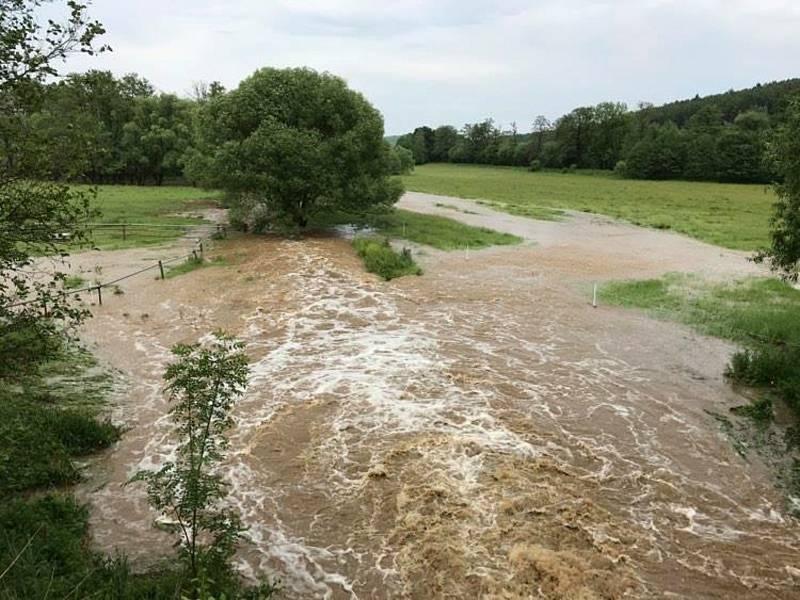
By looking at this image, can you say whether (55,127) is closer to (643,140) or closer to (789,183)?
(789,183)

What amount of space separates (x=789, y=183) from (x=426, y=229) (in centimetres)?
2547

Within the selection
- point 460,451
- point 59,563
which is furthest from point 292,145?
point 59,563

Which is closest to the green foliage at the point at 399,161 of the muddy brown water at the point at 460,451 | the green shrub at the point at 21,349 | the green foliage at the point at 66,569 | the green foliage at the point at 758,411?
the muddy brown water at the point at 460,451

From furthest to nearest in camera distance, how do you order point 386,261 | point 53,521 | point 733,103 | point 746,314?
1. point 733,103
2. point 386,261
3. point 746,314
4. point 53,521

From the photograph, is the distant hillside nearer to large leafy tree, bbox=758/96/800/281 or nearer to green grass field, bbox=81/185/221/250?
green grass field, bbox=81/185/221/250

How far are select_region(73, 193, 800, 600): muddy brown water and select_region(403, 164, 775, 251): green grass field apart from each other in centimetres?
2389

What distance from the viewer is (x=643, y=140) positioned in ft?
300

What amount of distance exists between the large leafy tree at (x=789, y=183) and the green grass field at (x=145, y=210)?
80.8 feet

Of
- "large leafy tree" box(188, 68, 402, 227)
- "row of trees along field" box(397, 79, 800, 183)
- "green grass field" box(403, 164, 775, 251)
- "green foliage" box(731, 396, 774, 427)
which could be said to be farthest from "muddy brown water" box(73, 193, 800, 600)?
"row of trees along field" box(397, 79, 800, 183)

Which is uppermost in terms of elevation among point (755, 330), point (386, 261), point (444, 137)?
point (444, 137)

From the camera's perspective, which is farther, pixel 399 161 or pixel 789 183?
pixel 399 161

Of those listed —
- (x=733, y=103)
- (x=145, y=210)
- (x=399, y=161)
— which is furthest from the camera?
(x=733, y=103)

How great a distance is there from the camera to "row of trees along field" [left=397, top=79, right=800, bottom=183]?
80.8 m

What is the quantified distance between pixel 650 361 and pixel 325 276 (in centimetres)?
1399
